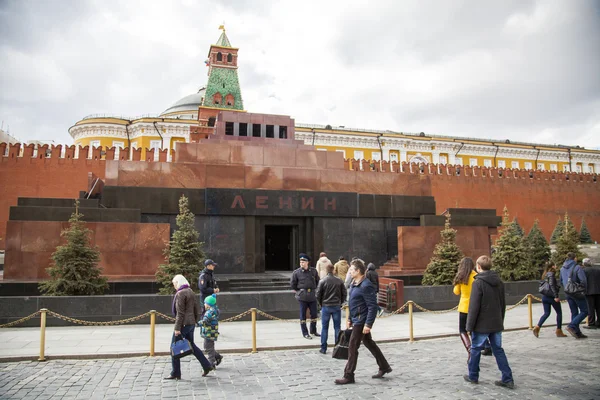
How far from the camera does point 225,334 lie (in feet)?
25.9

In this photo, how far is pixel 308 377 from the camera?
536 centimetres

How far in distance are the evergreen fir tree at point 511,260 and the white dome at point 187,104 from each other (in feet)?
124

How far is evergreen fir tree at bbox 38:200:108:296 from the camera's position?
9062mm

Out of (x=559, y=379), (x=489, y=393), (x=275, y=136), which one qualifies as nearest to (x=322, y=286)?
(x=489, y=393)

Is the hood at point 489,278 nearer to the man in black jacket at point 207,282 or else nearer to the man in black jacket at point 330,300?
the man in black jacket at point 330,300

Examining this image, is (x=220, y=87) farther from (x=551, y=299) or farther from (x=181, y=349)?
(x=181, y=349)

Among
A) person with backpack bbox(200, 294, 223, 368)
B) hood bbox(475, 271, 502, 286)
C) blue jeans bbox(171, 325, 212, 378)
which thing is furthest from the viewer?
person with backpack bbox(200, 294, 223, 368)

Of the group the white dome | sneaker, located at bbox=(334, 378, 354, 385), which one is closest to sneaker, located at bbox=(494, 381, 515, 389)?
sneaker, located at bbox=(334, 378, 354, 385)

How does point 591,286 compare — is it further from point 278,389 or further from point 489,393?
point 278,389

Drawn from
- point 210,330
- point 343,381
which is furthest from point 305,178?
point 343,381

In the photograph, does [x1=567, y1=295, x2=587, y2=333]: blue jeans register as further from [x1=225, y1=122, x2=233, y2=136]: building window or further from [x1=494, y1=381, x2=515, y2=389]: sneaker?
[x1=225, y1=122, x2=233, y2=136]: building window

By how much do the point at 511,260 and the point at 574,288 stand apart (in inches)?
175

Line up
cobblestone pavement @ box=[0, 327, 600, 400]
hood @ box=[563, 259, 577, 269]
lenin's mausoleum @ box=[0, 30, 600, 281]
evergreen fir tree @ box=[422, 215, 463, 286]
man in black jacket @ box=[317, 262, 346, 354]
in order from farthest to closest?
1. lenin's mausoleum @ box=[0, 30, 600, 281]
2. evergreen fir tree @ box=[422, 215, 463, 286]
3. hood @ box=[563, 259, 577, 269]
4. man in black jacket @ box=[317, 262, 346, 354]
5. cobblestone pavement @ box=[0, 327, 600, 400]

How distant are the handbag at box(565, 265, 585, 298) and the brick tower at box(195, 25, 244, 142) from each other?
1997cm
